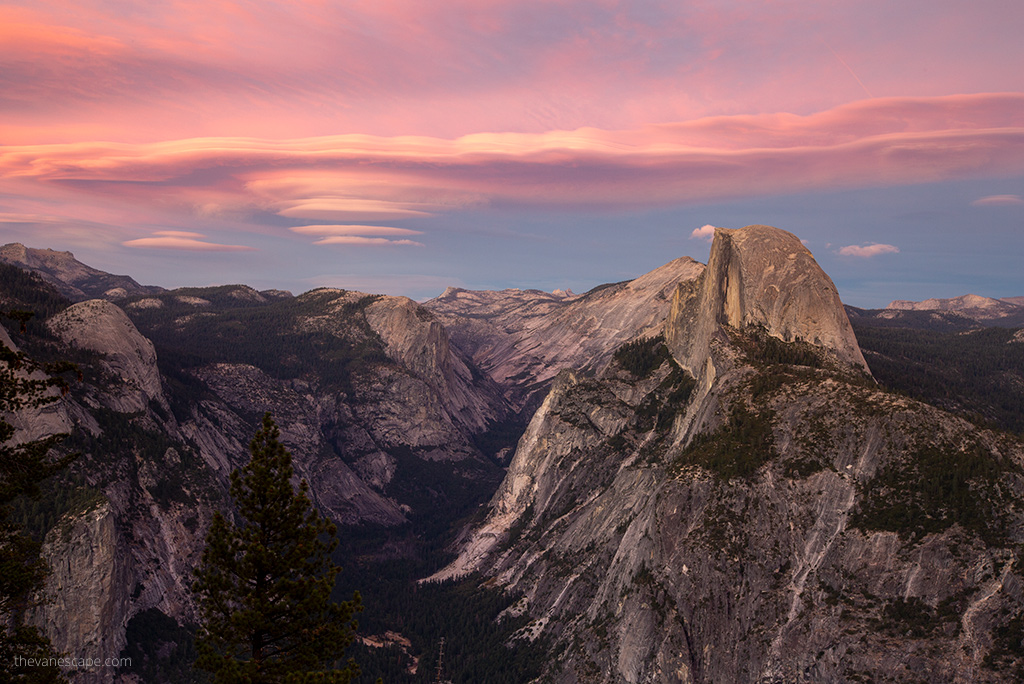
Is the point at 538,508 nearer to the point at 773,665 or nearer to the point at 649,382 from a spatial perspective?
the point at 649,382

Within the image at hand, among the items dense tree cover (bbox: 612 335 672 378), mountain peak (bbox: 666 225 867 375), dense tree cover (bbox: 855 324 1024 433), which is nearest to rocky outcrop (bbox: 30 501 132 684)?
mountain peak (bbox: 666 225 867 375)

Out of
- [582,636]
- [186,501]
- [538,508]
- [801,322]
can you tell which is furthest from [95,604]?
[801,322]

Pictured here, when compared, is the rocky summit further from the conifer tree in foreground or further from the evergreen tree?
the evergreen tree

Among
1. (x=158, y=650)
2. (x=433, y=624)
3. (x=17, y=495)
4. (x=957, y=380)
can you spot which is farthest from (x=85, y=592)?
(x=957, y=380)

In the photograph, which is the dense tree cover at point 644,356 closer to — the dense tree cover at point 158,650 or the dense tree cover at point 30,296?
the dense tree cover at point 158,650

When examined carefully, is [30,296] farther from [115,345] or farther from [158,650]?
[158,650]

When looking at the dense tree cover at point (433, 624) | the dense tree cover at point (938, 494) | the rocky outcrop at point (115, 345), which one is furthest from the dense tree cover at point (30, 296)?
the dense tree cover at point (938, 494)
